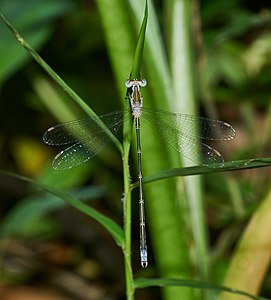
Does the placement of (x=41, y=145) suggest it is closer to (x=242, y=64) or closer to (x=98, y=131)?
(x=242, y=64)

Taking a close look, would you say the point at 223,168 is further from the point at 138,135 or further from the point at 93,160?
the point at 93,160

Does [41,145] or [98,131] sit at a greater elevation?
[41,145]

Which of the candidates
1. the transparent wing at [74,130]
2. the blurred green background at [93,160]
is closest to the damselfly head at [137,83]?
the transparent wing at [74,130]

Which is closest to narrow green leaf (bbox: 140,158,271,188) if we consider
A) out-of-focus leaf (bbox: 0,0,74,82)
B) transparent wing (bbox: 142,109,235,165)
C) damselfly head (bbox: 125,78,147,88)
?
damselfly head (bbox: 125,78,147,88)

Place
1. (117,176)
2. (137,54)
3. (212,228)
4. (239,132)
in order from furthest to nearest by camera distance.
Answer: (239,132) → (212,228) → (117,176) → (137,54)

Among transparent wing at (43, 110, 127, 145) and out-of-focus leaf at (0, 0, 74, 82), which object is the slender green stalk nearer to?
transparent wing at (43, 110, 127, 145)

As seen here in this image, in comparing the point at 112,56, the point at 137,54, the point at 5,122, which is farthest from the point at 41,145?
the point at 137,54

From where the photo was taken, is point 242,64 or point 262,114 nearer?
point 242,64

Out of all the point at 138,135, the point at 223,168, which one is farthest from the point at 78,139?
the point at 223,168
